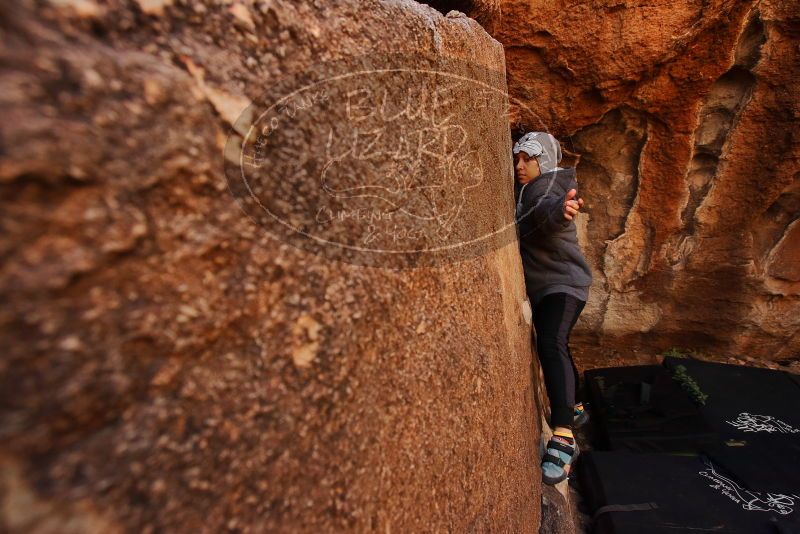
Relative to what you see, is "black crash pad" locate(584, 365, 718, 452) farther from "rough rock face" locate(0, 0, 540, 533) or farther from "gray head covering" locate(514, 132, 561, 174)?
"rough rock face" locate(0, 0, 540, 533)

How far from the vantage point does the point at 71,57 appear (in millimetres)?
305

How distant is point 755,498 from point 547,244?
1.16m

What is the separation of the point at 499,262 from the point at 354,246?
65 cm

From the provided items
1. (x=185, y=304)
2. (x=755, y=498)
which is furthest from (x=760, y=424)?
(x=185, y=304)

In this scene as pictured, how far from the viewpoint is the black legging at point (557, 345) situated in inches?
59.8

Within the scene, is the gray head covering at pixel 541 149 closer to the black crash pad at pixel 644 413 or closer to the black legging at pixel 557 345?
the black legging at pixel 557 345

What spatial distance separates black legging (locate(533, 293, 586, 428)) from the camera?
152 centimetres

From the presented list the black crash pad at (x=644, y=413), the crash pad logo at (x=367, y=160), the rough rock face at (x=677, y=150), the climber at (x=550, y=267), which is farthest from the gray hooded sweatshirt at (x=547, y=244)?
the black crash pad at (x=644, y=413)

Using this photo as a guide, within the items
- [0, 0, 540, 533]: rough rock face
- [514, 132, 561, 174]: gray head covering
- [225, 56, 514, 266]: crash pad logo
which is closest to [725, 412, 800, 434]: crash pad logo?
[514, 132, 561, 174]: gray head covering

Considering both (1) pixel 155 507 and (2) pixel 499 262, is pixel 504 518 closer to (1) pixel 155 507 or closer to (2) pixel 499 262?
(2) pixel 499 262

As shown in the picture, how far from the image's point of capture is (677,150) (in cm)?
200

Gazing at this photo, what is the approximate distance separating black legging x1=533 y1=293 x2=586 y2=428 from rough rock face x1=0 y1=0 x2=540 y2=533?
1011 mm

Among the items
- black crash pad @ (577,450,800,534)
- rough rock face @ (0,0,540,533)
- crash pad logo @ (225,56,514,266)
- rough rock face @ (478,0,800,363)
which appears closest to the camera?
rough rock face @ (0,0,540,533)

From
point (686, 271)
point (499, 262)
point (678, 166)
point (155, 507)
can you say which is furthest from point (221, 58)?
point (686, 271)
